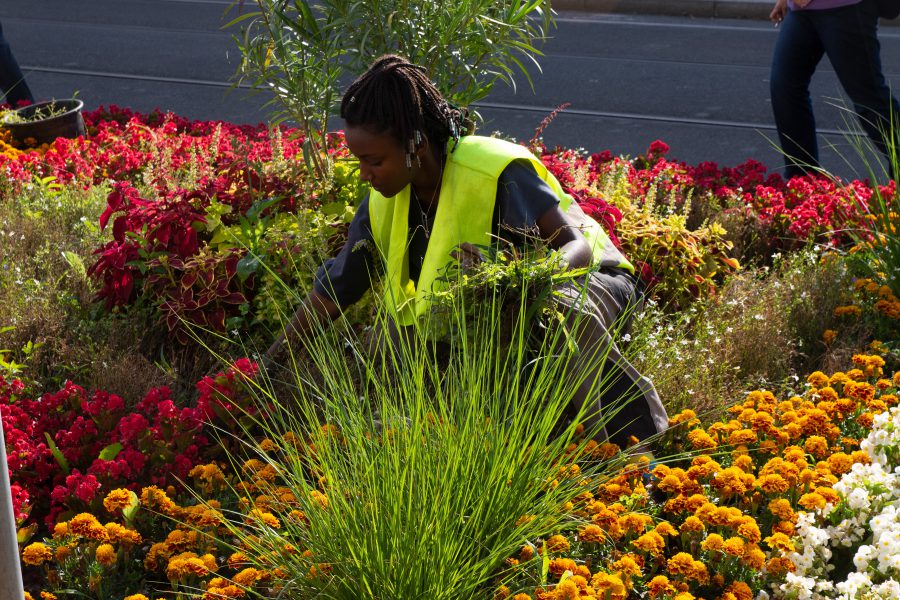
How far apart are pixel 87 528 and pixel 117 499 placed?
0.56 feet

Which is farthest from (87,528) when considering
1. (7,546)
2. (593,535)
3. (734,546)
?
(734,546)

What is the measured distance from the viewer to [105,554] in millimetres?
2664

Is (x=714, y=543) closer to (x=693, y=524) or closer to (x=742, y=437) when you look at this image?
(x=693, y=524)

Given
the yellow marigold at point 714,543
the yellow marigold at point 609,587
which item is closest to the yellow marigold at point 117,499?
the yellow marigold at point 609,587

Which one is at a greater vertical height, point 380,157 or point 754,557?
point 380,157

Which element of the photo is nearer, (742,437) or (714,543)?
(714,543)

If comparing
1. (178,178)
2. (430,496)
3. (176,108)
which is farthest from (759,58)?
(430,496)

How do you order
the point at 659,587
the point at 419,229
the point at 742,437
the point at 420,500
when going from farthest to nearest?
the point at 419,229, the point at 742,437, the point at 659,587, the point at 420,500

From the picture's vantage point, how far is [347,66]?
14.8ft

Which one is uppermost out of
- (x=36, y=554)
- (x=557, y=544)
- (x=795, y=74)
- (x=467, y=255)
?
(x=795, y=74)

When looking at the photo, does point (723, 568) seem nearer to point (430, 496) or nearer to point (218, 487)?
point (430, 496)

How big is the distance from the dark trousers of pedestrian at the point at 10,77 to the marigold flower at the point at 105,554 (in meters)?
5.76

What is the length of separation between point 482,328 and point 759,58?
914cm

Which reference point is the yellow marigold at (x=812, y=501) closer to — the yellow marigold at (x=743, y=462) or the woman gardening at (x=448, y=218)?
the yellow marigold at (x=743, y=462)
